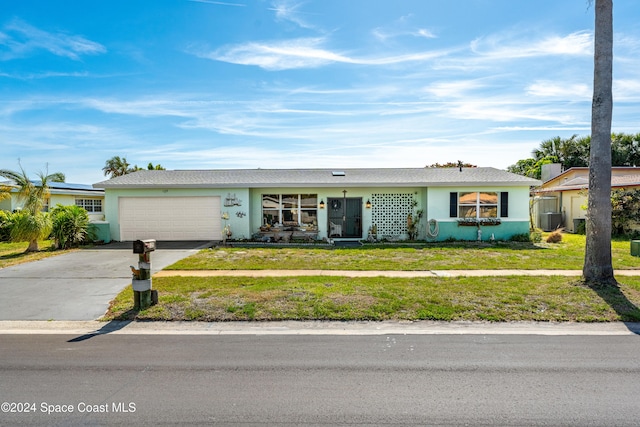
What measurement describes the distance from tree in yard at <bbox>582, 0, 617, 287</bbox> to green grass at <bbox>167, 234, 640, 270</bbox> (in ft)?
7.41

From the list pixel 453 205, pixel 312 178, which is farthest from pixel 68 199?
pixel 453 205

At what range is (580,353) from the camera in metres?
5.16

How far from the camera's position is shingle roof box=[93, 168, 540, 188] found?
56.3ft

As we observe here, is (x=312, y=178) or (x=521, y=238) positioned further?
(x=312, y=178)

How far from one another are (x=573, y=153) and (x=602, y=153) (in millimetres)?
38790

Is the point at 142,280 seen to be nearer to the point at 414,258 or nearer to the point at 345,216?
the point at 414,258

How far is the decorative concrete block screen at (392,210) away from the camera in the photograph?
58.9ft

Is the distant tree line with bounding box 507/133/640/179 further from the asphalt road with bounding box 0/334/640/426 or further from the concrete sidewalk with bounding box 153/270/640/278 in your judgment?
the asphalt road with bounding box 0/334/640/426

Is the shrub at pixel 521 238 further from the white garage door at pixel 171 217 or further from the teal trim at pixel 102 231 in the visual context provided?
the teal trim at pixel 102 231

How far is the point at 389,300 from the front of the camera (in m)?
7.46

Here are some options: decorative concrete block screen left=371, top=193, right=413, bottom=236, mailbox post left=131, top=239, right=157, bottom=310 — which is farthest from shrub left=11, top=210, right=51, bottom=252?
decorative concrete block screen left=371, top=193, right=413, bottom=236

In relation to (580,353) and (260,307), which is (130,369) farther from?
(580,353)

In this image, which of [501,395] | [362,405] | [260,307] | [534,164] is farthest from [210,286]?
[534,164]

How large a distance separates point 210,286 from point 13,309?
3.63m
